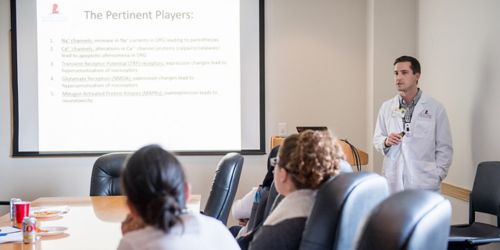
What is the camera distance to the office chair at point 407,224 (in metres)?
1.08

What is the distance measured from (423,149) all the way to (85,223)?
2155 mm

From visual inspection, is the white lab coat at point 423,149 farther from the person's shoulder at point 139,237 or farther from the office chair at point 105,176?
the person's shoulder at point 139,237

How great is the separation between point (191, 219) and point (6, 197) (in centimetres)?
402

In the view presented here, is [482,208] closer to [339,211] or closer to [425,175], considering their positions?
[425,175]

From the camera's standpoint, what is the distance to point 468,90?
3.66 metres

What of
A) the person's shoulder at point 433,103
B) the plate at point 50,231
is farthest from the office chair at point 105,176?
the person's shoulder at point 433,103

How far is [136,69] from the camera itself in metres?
4.87

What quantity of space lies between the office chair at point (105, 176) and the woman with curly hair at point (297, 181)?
7.61 feet

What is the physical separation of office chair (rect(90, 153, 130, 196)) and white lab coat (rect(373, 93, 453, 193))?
190 cm

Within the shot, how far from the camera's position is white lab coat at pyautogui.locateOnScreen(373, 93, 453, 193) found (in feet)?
11.6

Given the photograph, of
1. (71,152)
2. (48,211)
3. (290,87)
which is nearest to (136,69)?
(71,152)

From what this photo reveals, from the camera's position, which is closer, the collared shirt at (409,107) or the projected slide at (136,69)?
the collared shirt at (409,107)

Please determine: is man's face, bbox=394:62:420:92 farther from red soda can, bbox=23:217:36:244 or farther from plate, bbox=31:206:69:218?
red soda can, bbox=23:217:36:244

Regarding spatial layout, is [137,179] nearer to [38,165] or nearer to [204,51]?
[204,51]
